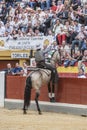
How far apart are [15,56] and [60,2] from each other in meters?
2.87

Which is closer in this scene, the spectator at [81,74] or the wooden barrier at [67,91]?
the wooden barrier at [67,91]

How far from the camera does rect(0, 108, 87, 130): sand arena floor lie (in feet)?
31.8

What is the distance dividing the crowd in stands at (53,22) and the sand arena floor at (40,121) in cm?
415

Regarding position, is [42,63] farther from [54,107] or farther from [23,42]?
[23,42]

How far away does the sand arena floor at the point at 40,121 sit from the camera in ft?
31.8

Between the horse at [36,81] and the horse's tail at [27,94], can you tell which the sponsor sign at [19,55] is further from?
the horse's tail at [27,94]

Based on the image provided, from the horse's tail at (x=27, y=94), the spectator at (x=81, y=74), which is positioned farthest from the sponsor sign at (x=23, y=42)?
the horse's tail at (x=27, y=94)

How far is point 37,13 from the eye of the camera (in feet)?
64.1

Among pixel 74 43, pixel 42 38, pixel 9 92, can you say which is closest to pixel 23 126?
pixel 9 92

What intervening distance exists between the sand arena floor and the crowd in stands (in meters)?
4.15

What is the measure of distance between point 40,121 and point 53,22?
325 inches

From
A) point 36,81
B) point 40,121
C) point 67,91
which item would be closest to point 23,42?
point 67,91

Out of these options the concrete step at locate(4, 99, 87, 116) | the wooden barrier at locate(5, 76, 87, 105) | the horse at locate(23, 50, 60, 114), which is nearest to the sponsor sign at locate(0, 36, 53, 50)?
the wooden barrier at locate(5, 76, 87, 105)

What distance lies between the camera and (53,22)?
1852cm
